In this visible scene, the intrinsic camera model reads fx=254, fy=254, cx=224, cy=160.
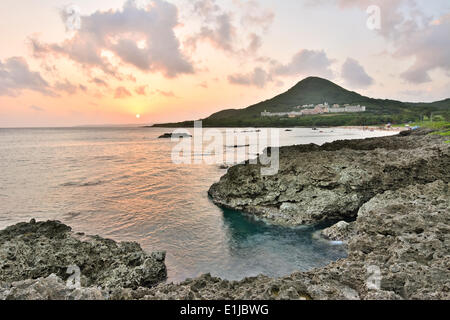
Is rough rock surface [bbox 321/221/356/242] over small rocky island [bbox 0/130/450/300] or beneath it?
beneath

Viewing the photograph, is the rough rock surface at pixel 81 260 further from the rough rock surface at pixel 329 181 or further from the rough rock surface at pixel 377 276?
the rough rock surface at pixel 329 181

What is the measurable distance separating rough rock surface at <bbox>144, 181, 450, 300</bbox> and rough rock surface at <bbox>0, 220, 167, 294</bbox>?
11.2 ft

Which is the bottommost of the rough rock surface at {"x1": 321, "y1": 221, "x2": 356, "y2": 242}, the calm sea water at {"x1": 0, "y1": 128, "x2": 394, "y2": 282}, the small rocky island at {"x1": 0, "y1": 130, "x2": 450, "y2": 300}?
the calm sea water at {"x1": 0, "y1": 128, "x2": 394, "y2": 282}

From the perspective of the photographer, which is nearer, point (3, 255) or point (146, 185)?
point (3, 255)

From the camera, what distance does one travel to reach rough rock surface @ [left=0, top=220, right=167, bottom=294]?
7.73 m

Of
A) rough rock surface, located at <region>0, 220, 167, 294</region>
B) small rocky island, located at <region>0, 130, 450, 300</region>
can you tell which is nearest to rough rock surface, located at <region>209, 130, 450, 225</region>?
small rocky island, located at <region>0, 130, 450, 300</region>

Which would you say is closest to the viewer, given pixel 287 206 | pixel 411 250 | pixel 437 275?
pixel 437 275

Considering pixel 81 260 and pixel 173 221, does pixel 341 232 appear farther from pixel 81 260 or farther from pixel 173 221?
pixel 81 260

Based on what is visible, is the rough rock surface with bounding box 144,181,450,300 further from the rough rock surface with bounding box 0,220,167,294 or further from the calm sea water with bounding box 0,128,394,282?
the rough rock surface with bounding box 0,220,167,294

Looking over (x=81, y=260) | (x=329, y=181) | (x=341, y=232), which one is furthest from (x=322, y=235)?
(x=81, y=260)
